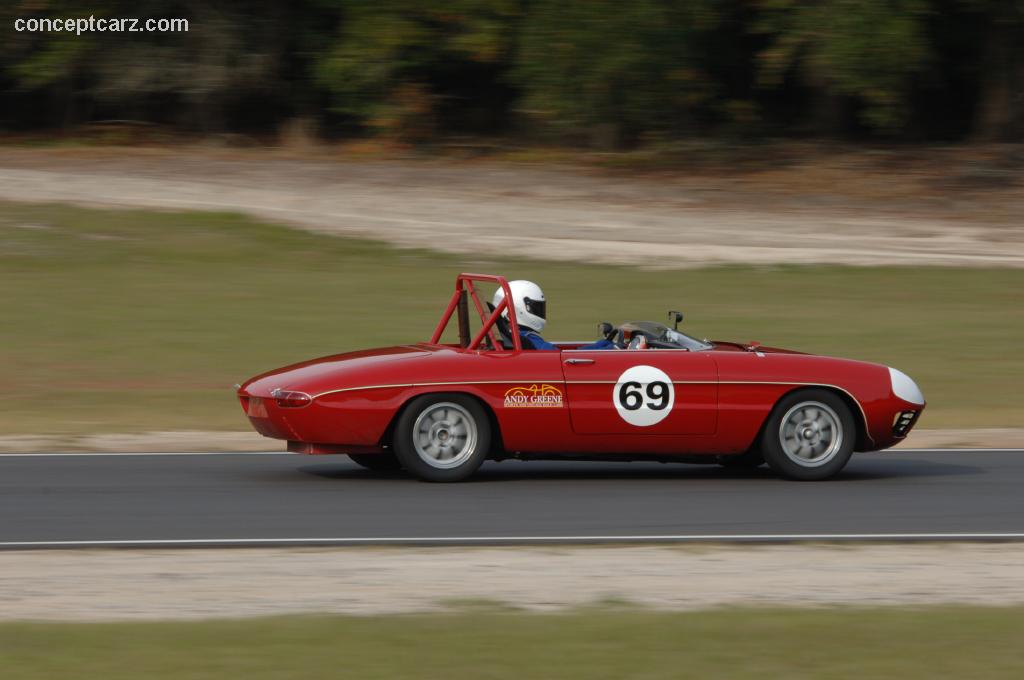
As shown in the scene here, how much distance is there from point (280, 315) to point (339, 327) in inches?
42.3

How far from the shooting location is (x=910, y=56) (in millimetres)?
29188

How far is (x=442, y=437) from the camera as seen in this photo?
989 centimetres

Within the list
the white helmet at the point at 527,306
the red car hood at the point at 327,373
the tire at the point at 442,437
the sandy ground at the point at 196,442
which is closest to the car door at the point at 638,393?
the white helmet at the point at 527,306

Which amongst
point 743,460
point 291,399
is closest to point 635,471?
point 743,460

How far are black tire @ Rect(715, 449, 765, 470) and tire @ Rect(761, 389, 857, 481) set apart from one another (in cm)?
39

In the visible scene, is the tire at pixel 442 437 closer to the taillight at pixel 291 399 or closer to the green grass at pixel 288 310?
the taillight at pixel 291 399

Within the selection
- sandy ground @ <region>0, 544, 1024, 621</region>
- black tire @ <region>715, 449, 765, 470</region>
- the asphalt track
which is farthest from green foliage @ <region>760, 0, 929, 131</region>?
sandy ground @ <region>0, 544, 1024, 621</region>

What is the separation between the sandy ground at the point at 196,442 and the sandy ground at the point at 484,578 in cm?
411

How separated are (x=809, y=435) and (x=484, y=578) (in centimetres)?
367

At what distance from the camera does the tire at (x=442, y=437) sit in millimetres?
9758

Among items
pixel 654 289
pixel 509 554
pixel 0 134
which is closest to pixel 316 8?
pixel 0 134

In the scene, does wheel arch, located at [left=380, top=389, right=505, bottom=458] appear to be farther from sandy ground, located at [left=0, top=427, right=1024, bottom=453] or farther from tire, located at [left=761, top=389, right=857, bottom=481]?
sandy ground, located at [left=0, top=427, right=1024, bottom=453]

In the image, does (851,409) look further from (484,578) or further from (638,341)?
(484,578)

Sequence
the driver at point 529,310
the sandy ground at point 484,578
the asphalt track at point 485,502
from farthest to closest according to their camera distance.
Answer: the driver at point 529,310 < the asphalt track at point 485,502 < the sandy ground at point 484,578
